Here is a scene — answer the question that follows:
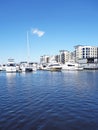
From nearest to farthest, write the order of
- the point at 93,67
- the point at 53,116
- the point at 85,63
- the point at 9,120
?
the point at 9,120 → the point at 53,116 → the point at 93,67 → the point at 85,63

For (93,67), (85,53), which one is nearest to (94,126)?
Answer: (93,67)

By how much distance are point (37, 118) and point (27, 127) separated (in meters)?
2.33

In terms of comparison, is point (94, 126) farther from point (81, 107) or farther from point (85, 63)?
point (85, 63)

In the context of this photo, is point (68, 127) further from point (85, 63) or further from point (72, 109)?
point (85, 63)

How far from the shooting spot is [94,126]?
13.4 m

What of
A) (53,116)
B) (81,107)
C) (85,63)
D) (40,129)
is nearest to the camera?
(40,129)

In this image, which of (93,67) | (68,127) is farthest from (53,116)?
(93,67)

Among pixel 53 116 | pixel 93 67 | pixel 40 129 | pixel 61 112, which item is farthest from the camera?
pixel 93 67

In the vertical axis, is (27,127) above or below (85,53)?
below

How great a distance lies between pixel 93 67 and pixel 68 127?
472 ft

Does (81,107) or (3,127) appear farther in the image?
(81,107)

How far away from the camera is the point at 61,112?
1738 cm

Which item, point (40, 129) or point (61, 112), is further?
point (61, 112)

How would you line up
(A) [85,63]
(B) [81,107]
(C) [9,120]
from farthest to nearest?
(A) [85,63]
(B) [81,107]
(C) [9,120]
